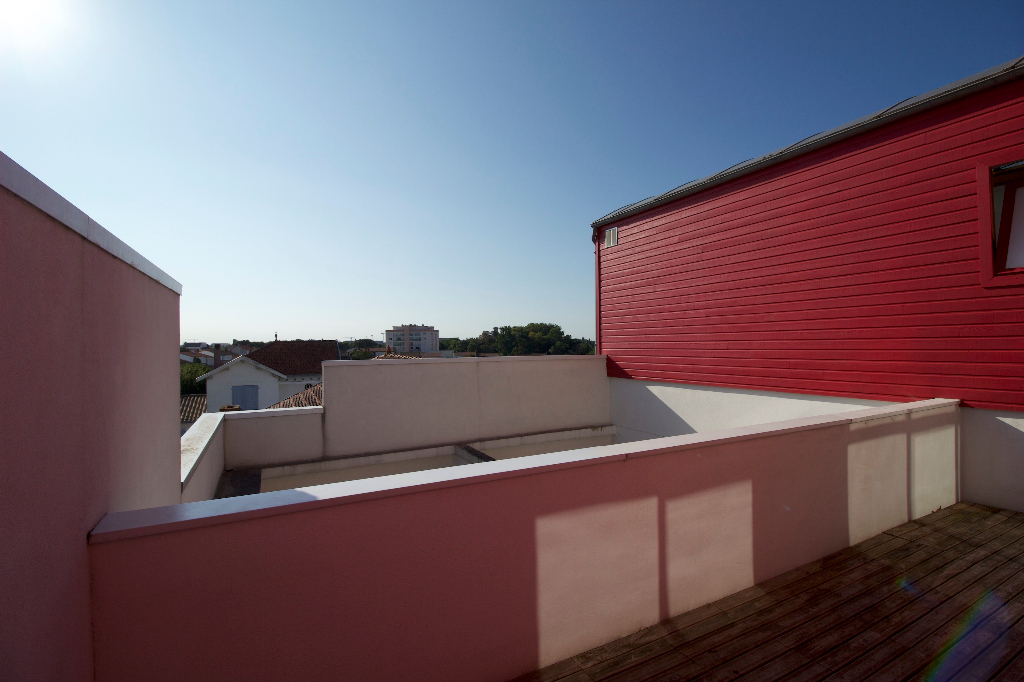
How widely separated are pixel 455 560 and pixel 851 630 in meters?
1.82

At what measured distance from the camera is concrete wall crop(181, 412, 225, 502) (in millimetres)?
3061

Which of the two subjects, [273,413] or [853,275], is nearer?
[853,275]

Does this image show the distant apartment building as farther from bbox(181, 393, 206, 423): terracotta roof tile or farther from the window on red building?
the window on red building

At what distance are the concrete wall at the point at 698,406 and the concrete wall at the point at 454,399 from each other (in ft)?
1.54

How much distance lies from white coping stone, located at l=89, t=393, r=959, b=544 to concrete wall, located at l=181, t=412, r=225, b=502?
202 centimetres

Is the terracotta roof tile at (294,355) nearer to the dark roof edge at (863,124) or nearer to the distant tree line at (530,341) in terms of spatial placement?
the distant tree line at (530,341)

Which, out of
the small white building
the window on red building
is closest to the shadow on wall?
the window on red building

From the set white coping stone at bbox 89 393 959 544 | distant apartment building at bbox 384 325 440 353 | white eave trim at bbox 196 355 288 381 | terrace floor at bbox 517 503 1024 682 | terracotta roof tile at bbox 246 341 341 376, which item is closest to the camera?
white coping stone at bbox 89 393 959 544

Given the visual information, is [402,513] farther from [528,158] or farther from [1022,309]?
[528,158]

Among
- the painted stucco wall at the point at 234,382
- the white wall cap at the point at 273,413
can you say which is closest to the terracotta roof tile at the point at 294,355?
the painted stucco wall at the point at 234,382

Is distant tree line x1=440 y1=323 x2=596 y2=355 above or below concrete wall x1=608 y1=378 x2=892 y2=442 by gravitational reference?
above

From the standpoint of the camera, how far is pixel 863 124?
4.44 m

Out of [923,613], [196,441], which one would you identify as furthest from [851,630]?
[196,441]

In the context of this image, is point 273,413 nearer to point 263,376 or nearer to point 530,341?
point 263,376
